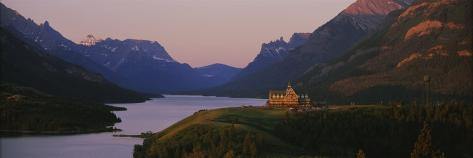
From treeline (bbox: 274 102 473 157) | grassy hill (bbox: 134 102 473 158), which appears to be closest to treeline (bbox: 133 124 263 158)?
grassy hill (bbox: 134 102 473 158)

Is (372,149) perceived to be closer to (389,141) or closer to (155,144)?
(389,141)

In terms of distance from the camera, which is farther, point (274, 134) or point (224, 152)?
point (274, 134)

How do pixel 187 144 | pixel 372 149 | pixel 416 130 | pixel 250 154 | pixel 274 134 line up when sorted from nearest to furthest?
pixel 250 154
pixel 187 144
pixel 274 134
pixel 372 149
pixel 416 130

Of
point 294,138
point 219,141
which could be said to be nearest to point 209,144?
point 219,141

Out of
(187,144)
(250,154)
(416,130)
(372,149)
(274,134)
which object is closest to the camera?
(250,154)

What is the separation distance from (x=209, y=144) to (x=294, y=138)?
24.3 metres

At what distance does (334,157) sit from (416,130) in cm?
4443

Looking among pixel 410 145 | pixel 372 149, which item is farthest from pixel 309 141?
pixel 410 145

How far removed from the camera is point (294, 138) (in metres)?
171

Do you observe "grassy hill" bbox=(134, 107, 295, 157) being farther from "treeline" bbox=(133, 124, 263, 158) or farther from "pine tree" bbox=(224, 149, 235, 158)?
"pine tree" bbox=(224, 149, 235, 158)

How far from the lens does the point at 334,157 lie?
16312 cm

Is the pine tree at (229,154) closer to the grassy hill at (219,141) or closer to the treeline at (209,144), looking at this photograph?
the treeline at (209,144)

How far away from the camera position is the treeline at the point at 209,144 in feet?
489

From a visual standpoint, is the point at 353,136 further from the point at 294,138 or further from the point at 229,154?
the point at 229,154
